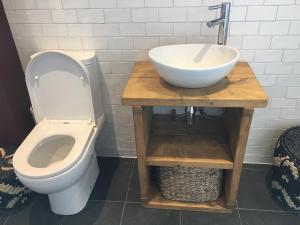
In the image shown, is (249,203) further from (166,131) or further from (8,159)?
(8,159)

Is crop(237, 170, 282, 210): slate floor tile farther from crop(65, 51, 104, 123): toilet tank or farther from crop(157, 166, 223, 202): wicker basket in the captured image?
crop(65, 51, 104, 123): toilet tank

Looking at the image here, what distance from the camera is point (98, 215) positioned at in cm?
158

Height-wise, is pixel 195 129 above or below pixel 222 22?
below

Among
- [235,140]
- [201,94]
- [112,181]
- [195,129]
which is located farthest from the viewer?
[112,181]

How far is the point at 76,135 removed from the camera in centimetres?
151

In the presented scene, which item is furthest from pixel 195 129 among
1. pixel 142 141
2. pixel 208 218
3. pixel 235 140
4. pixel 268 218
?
pixel 268 218

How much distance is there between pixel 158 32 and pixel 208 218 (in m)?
1.12

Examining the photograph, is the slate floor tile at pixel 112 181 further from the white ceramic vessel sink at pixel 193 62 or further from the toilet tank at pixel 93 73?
the white ceramic vessel sink at pixel 193 62

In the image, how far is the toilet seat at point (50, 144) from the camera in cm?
127

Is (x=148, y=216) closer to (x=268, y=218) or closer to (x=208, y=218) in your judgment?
(x=208, y=218)

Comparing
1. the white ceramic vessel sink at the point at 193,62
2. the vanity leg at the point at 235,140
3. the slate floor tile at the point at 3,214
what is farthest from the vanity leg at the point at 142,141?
the slate floor tile at the point at 3,214

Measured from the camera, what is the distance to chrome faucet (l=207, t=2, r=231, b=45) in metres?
1.25

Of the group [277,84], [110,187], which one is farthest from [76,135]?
[277,84]

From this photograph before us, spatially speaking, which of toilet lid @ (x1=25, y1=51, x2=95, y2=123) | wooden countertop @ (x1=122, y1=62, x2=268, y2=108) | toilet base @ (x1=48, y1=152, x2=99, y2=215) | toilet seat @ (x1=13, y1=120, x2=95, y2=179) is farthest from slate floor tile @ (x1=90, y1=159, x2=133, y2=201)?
wooden countertop @ (x1=122, y1=62, x2=268, y2=108)
